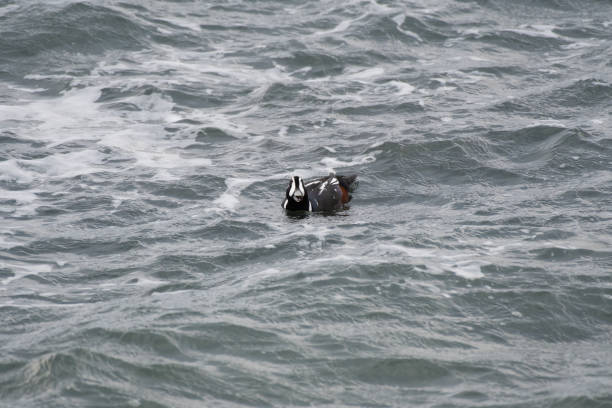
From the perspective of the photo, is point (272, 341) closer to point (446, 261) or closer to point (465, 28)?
point (446, 261)

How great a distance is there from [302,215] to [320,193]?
0.59 meters

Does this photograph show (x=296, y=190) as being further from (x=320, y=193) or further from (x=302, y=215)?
(x=320, y=193)

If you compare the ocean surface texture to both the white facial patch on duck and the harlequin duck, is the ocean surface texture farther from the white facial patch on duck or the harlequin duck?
the white facial patch on duck

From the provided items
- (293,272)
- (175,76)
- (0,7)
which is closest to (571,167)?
(293,272)

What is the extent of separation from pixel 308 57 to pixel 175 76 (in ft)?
10.5

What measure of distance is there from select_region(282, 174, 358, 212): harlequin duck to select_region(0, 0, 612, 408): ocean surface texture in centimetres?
27

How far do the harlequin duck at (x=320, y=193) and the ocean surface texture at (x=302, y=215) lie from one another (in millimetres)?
267

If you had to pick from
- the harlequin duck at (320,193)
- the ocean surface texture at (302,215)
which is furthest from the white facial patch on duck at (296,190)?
the ocean surface texture at (302,215)

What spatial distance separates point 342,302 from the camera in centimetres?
1054

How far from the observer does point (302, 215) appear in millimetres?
14242

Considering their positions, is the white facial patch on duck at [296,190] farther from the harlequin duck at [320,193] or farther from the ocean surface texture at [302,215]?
the ocean surface texture at [302,215]

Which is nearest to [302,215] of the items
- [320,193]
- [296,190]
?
[296,190]

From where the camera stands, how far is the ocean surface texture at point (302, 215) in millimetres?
9055

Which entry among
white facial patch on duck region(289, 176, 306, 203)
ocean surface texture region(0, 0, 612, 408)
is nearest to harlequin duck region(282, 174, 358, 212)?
white facial patch on duck region(289, 176, 306, 203)
